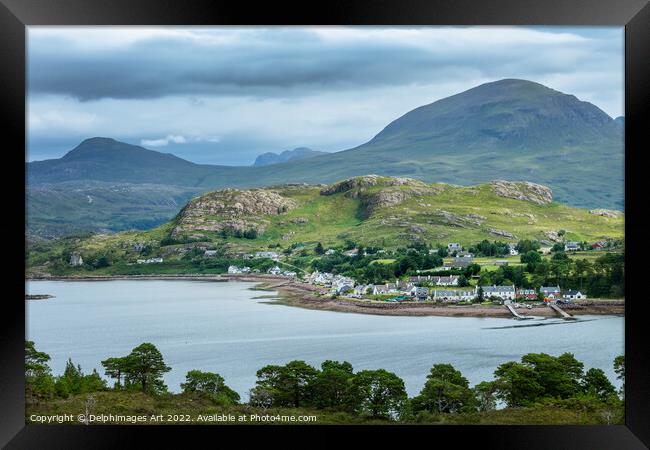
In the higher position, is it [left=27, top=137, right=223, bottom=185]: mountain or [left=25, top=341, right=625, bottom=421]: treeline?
[left=27, top=137, right=223, bottom=185]: mountain

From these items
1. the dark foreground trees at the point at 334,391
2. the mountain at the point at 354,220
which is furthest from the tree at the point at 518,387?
the mountain at the point at 354,220

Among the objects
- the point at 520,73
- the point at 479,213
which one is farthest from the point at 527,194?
the point at 520,73

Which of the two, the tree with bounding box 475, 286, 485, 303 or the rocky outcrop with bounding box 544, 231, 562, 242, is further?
the rocky outcrop with bounding box 544, 231, 562, 242

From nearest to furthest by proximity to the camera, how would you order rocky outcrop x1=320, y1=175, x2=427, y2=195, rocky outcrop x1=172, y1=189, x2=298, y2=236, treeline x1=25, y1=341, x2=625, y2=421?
treeline x1=25, y1=341, x2=625, y2=421 < rocky outcrop x1=172, y1=189, x2=298, y2=236 < rocky outcrop x1=320, y1=175, x2=427, y2=195

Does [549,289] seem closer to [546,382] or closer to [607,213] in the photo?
[607,213]

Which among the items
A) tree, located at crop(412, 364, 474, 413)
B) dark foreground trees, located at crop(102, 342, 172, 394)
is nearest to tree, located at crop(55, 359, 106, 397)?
dark foreground trees, located at crop(102, 342, 172, 394)

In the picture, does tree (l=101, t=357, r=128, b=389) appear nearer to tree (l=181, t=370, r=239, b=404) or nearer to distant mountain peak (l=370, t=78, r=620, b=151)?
tree (l=181, t=370, r=239, b=404)

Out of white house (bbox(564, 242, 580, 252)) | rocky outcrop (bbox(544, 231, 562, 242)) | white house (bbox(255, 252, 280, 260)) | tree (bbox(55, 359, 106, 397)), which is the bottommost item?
tree (bbox(55, 359, 106, 397))
